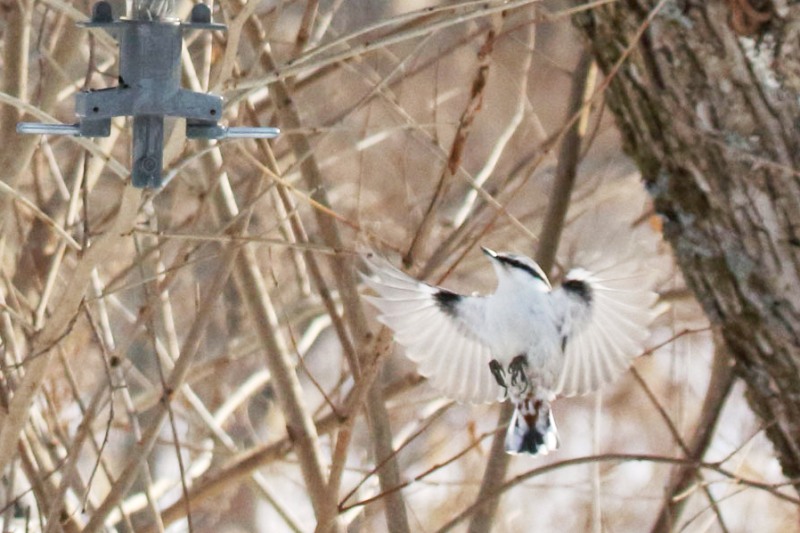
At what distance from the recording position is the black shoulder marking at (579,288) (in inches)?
116

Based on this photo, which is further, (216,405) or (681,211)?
(216,405)

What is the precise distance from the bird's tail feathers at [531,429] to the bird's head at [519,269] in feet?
1.02

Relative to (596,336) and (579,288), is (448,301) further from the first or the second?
(596,336)

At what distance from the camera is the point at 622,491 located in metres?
7.51

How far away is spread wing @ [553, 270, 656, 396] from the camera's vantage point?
3.08 meters

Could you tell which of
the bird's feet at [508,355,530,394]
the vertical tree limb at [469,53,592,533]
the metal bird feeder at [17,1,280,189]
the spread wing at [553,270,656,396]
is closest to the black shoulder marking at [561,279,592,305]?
the spread wing at [553,270,656,396]

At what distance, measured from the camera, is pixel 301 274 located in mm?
4500

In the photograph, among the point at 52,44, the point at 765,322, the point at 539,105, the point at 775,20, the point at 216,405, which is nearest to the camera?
the point at 775,20

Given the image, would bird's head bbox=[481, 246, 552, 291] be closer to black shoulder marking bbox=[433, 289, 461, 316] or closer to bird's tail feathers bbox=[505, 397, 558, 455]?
black shoulder marking bbox=[433, 289, 461, 316]

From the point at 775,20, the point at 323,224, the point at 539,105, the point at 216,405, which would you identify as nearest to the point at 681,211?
the point at 775,20

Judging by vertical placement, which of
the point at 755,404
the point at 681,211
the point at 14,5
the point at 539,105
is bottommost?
the point at 755,404

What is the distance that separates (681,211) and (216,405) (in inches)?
93.4

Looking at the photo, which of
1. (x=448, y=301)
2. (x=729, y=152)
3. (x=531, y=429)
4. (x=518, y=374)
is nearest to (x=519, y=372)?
(x=518, y=374)

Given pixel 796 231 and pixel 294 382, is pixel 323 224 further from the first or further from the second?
pixel 796 231
